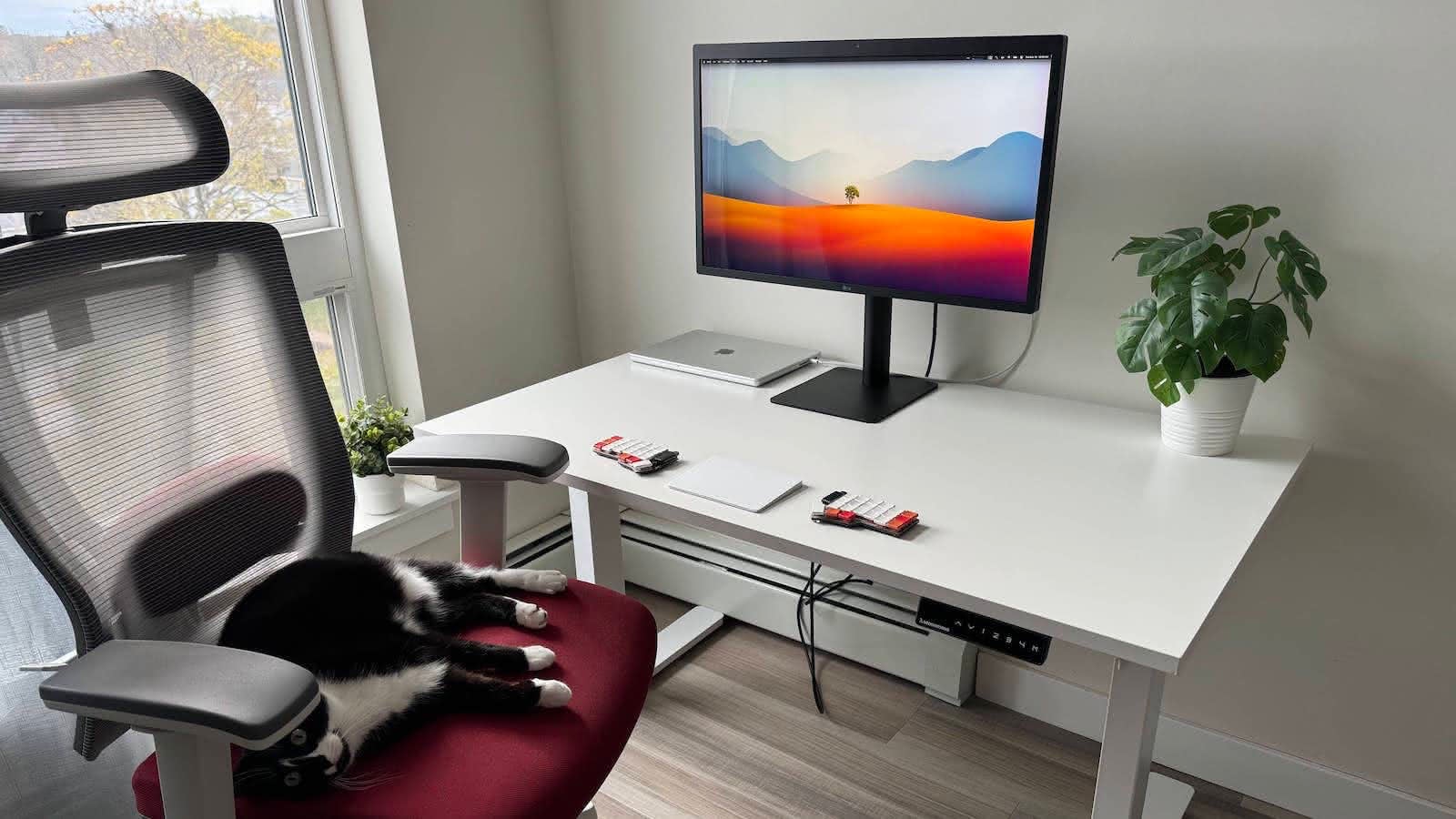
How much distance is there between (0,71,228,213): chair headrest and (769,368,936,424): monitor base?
38.4 inches

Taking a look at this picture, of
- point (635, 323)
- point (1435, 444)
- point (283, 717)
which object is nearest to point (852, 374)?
point (635, 323)

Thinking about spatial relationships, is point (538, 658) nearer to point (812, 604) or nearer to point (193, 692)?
point (193, 692)

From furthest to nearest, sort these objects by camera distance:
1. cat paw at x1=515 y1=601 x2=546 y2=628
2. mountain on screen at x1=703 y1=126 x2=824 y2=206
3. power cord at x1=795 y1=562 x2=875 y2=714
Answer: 1. power cord at x1=795 y1=562 x2=875 y2=714
2. mountain on screen at x1=703 y1=126 x2=824 y2=206
3. cat paw at x1=515 y1=601 x2=546 y2=628

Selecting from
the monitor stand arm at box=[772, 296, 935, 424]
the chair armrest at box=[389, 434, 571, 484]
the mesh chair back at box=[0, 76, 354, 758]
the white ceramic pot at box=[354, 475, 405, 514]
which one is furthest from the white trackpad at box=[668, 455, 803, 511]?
the white ceramic pot at box=[354, 475, 405, 514]

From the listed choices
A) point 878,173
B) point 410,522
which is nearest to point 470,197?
point 410,522

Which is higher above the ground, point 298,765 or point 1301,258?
point 1301,258

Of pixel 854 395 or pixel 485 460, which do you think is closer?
pixel 485 460

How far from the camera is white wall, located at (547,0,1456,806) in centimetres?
145

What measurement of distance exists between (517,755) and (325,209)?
147cm

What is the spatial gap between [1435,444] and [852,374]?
0.94 m

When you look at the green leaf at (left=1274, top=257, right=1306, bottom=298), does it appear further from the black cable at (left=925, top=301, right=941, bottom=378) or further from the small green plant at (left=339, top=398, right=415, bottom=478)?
the small green plant at (left=339, top=398, right=415, bottom=478)

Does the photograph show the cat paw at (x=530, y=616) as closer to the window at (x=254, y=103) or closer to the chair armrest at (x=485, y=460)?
the chair armrest at (x=485, y=460)

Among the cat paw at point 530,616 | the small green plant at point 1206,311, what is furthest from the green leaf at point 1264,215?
the cat paw at point 530,616

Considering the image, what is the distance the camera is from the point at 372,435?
2006 millimetres
